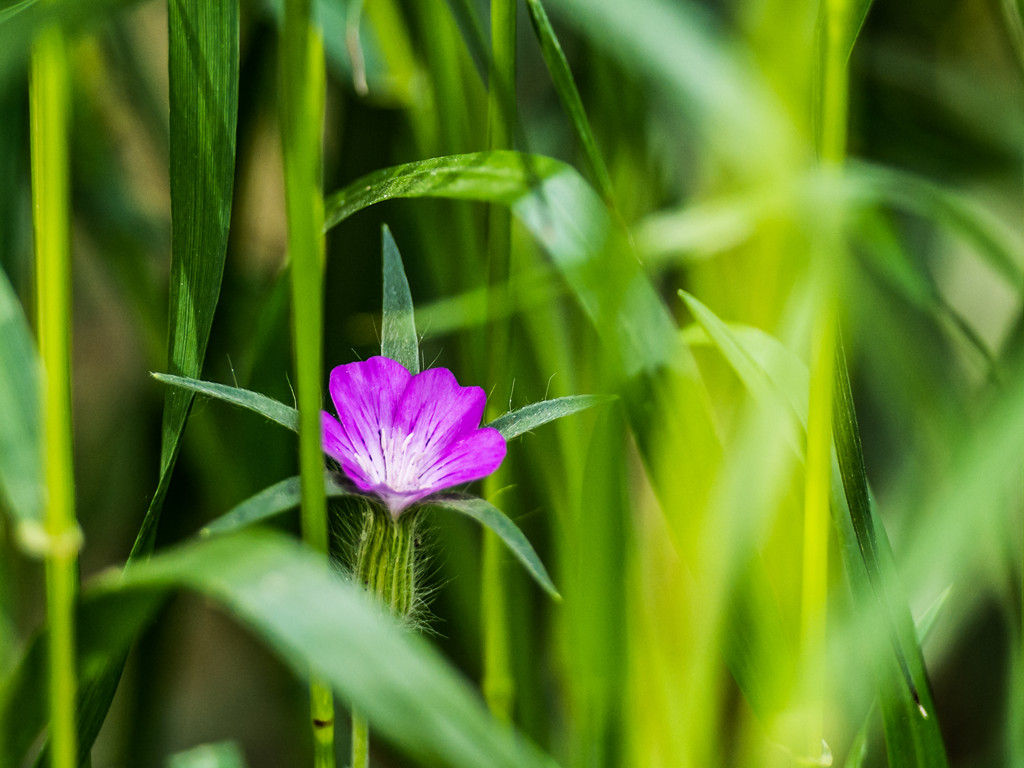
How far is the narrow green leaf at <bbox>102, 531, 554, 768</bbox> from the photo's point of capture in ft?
0.64

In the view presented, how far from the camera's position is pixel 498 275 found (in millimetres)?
382

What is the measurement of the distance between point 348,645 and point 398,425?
14cm

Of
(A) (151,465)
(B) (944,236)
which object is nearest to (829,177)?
(A) (151,465)

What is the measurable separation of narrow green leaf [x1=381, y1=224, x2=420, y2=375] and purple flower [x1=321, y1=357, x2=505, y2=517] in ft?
0.05

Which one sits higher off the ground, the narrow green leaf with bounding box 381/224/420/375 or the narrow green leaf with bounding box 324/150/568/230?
the narrow green leaf with bounding box 324/150/568/230

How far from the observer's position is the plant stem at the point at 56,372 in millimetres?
235

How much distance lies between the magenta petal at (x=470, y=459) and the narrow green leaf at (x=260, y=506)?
0.04 m

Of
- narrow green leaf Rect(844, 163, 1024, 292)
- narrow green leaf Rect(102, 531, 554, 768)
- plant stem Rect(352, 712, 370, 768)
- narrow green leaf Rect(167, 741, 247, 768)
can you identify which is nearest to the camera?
narrow green leaf Rect(102, 531, 554, 768)

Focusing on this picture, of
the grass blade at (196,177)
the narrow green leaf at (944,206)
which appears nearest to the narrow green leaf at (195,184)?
the grass blade at (196,177)

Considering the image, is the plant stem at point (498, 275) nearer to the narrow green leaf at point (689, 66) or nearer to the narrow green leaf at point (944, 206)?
the narrow green leaf at point (689, 66)

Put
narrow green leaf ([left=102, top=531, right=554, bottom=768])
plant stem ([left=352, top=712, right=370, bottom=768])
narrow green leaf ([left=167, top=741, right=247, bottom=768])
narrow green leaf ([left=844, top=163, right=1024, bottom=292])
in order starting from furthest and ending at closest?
narrow green leaf ([left=844, top=163, right=1024, bottom=292]) < narrow green leaf ([left=167, top=741, right=247, bottom=768]) < plant stem ([left=352, top=712, right=370, bottom=768]) < narrow green leaf ([left=102, top=531, right=554, bottom=768])

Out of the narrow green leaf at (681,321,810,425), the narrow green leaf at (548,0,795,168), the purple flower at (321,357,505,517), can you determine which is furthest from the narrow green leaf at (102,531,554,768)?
the narrow green leaf at (548,0,795,168)

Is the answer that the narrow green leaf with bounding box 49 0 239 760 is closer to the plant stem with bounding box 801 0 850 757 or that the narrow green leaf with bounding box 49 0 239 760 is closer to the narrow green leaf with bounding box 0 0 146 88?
the narrow green leaf with bounding box 0 0 146 88

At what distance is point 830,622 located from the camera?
51 centimetres
